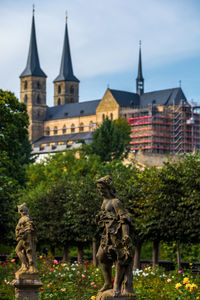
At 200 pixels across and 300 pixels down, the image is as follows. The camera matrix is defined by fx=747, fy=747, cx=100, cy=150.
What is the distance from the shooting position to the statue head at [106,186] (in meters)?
12.8

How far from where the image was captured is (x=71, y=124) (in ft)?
620

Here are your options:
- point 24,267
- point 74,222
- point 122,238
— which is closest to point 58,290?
point 24,267

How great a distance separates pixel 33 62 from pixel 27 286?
179299 millimetres

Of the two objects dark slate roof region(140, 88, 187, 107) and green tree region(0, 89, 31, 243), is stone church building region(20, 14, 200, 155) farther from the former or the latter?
green tree region(0, 89, 31, 243)

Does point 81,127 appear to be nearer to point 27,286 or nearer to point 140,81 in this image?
point 140,81

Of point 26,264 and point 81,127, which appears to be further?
point 81,127

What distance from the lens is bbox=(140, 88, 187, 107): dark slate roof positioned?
523 ft

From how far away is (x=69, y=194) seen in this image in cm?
3719

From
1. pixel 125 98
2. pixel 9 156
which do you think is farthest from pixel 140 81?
pixel 9 156

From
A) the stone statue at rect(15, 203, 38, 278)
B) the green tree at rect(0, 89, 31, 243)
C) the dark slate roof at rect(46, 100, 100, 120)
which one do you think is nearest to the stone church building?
the dark slate roof at rect(46, 100, 100, 120)

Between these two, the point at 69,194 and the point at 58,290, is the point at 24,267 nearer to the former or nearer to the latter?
the point at 58,290

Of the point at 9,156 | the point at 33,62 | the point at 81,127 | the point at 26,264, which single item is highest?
the point at 33,62

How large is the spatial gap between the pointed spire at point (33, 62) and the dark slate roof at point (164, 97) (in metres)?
31.8

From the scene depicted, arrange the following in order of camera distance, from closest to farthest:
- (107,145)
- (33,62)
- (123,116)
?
(107,145), (123,116), (33,62)
